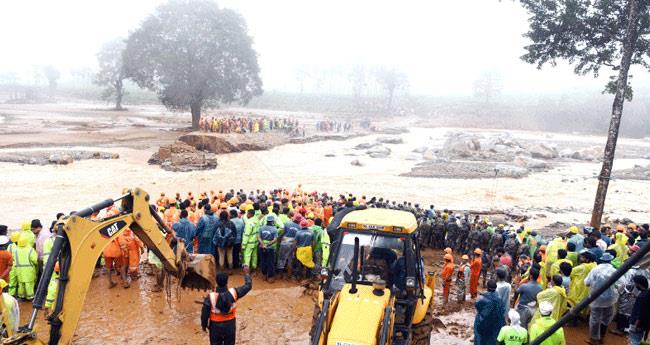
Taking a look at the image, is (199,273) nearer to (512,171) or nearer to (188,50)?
(512,171)

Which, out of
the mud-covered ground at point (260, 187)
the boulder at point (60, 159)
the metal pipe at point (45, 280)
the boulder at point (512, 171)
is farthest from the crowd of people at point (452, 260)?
the boulder at point (60, 159)

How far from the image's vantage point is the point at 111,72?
7231 centimetres

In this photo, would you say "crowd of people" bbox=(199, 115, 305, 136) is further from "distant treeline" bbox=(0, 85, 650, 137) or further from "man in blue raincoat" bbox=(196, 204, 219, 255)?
"man in blue raincoat" bbox=(196, 204, 219, 255)

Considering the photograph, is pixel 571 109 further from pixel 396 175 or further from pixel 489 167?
pixel 396 175

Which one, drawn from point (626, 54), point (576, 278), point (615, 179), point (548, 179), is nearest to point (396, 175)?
point (548, 179)

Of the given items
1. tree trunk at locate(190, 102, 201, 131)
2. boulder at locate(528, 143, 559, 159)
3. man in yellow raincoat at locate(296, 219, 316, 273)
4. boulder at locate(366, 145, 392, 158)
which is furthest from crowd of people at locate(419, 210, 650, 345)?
tree trunk at locate(190, 102, 201, 131)

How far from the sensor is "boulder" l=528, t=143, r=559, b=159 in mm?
37656

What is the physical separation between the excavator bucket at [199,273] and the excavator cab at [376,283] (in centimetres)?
211

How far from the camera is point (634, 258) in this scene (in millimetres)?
2576

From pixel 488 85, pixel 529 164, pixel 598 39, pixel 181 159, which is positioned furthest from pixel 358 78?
pixel 598 39

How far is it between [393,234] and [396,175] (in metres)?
22.6

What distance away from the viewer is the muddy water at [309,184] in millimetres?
20656

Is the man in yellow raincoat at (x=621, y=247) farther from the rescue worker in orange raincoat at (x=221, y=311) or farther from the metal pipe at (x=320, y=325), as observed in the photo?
the rescue worker in orange raincoat at (x=221, y=311)

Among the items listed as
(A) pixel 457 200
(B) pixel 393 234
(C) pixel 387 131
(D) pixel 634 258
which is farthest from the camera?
(C) pixel 387 131
